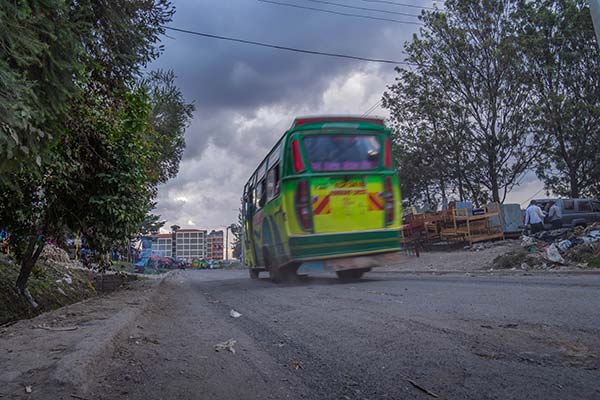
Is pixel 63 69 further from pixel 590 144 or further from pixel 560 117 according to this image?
pixel 590 144

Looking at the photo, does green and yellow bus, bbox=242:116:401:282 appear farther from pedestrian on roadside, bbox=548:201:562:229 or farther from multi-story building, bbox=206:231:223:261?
multi-story building, bbox=206:231:223:261

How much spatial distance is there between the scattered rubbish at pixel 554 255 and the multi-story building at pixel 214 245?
13295 cm

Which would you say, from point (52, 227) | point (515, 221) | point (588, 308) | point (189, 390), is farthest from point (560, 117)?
point (189, 390)

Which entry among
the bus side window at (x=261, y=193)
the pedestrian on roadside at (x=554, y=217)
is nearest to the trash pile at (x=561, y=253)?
the pedestrian on roadside at (x=554, y=217)

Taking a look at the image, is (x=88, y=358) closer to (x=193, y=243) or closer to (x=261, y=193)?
(x=261, y=193)

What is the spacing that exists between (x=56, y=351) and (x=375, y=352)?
8.88ft

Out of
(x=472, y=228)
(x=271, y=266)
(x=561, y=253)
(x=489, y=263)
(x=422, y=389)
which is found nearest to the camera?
(x=422, y=389)

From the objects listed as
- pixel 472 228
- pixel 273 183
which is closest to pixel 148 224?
pixel 472 228

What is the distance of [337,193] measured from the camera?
679cm

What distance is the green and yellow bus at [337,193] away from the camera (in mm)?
6547

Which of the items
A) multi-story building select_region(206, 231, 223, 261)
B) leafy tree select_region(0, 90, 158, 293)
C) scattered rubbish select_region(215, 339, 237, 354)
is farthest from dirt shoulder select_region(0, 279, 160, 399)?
multi-story building select_region(206, 231, 223, 261)

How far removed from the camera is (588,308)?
5.70 m

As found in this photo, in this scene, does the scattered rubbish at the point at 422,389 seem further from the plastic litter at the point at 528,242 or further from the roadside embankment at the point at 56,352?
the plastic litter at the point at 528,242

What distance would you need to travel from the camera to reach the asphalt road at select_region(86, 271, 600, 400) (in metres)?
3.10
